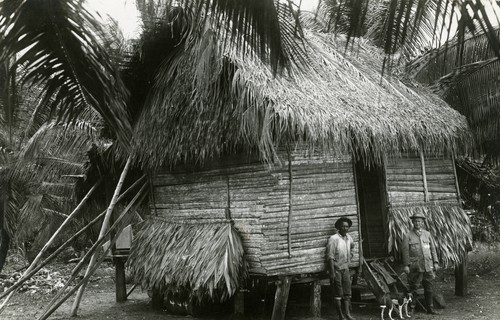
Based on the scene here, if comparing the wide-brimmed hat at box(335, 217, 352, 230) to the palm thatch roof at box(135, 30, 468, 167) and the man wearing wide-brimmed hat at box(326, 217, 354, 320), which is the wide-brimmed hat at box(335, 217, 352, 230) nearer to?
the man wearing wide-brimmed hat at box(326, 217, 354, 320)

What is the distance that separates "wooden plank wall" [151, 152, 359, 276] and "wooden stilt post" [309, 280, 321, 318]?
312 mm

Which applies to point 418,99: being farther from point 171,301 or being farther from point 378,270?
point 171,301

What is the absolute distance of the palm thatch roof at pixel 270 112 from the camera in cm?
769

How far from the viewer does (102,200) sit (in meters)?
12.1

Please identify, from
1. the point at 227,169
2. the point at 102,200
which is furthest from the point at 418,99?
the point at 102,200

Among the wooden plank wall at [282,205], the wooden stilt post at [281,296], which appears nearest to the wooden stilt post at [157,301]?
the wooden plank wall at [282,205]

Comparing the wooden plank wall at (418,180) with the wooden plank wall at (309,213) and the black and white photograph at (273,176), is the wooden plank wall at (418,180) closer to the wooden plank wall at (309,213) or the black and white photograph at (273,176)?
the black and white photograph at (273,176)

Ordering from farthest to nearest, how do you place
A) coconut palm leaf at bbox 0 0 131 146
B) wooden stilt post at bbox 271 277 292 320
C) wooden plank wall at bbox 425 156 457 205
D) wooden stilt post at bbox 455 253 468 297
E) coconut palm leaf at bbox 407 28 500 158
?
wooden stilt post at bbox 455 253 468 297, wooden plank wall at bbox 425 156 457 205, coconut palm leaf at bbox 407 28 500 158, wooden stilt post at bbox 271 277 292 320, coconut palm leaf at bbox 0 0 131 146

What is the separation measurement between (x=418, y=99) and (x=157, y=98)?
445 centimetres

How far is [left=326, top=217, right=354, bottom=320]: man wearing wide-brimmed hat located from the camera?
8.30 metres

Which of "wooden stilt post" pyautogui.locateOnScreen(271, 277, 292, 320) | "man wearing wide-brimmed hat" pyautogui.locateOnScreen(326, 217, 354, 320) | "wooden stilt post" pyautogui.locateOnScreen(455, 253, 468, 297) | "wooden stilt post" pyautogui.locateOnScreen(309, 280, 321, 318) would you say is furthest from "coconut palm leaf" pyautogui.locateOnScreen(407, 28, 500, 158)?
"wooden stilt post" pyautogui.locateOnScreen(271, 277, 292, 320)

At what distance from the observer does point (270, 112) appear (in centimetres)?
758

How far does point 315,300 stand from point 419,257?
72.8 inches

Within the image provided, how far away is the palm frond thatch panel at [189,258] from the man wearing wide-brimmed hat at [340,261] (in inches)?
49.1
